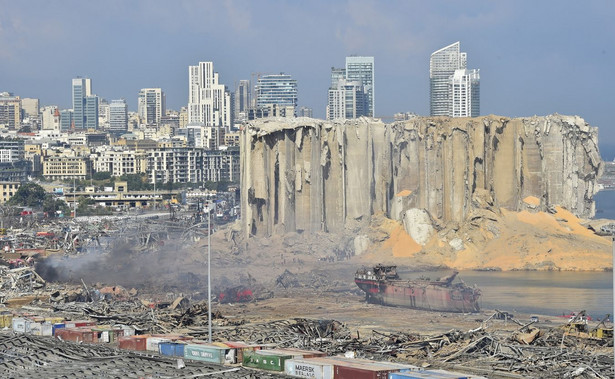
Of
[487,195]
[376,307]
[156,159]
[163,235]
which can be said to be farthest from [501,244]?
[156,159]

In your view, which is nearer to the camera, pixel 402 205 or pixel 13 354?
pixel 13 354

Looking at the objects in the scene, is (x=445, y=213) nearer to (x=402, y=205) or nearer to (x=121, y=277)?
(x=402, y=205)

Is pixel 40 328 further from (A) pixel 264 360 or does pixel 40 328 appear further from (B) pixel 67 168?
(B) pixel 67 168

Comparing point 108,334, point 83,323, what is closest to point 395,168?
point 83,323

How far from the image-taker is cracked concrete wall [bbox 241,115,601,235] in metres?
88.6

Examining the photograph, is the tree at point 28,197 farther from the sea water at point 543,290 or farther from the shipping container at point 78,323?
the shipping container at point 78,323

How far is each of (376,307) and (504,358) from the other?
80.8 ft

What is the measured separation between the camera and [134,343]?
41.6 metres

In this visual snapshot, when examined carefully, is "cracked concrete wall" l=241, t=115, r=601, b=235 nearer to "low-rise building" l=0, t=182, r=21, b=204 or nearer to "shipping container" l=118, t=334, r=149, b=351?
"shipping container" l=118, t=334, r=149, b=351

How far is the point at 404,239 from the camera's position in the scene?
8650 centimetres

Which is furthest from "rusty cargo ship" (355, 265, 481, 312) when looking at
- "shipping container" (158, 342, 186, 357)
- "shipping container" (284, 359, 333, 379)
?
"shipping container" (284, 359, 333, 379)

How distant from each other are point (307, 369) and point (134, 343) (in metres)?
8.42

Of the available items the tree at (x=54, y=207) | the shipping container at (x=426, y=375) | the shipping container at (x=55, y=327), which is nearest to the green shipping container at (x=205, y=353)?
the shipping container at (x=426, y=375)

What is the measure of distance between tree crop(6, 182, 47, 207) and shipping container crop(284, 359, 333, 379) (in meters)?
113
